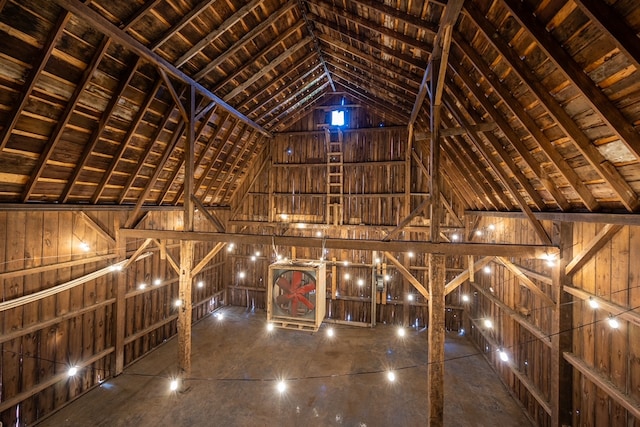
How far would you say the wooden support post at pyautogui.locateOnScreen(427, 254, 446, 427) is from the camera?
18.7 feet

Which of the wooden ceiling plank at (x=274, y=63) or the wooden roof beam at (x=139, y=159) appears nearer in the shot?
the wooden roof beam at (x=139, y=159)

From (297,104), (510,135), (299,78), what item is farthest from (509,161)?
(297,104)

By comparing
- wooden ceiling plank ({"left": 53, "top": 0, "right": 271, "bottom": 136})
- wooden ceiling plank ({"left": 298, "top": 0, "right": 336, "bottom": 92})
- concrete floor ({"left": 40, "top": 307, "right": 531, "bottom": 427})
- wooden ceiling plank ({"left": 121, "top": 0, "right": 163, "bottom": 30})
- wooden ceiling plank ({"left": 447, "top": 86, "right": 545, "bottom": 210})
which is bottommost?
concrete floor ({"left": 40, "top": 307, "right": 531, "bottom": 427})

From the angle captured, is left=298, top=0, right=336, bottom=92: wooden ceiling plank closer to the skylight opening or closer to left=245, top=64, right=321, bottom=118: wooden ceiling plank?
left=245, top=64, right=321, bottom=118: wooden ceiling plank

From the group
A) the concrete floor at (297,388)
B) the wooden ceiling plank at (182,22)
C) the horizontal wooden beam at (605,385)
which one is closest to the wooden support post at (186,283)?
the concrete floor at (297,388)

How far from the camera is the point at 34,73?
4316 mm

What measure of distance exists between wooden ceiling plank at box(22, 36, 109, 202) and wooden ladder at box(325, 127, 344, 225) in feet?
26.6

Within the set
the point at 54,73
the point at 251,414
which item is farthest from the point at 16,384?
the point at 54,73

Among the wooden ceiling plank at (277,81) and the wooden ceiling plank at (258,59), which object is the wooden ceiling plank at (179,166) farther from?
the wooden ceiling plank at (277,81)

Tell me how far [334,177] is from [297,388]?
791cm

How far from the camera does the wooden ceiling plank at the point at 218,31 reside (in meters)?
5.53

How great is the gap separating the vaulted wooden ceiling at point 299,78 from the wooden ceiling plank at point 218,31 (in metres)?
0.03

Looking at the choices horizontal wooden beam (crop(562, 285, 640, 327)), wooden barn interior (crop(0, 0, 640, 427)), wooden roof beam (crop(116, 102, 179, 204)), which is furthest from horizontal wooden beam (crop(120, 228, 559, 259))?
wooden roof beam (crop(116, 102, 179, 204))

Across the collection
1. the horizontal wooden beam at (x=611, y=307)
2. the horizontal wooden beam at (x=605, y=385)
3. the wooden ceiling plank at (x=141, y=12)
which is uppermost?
the wooden ceiling plank at (x=141, y=12)
